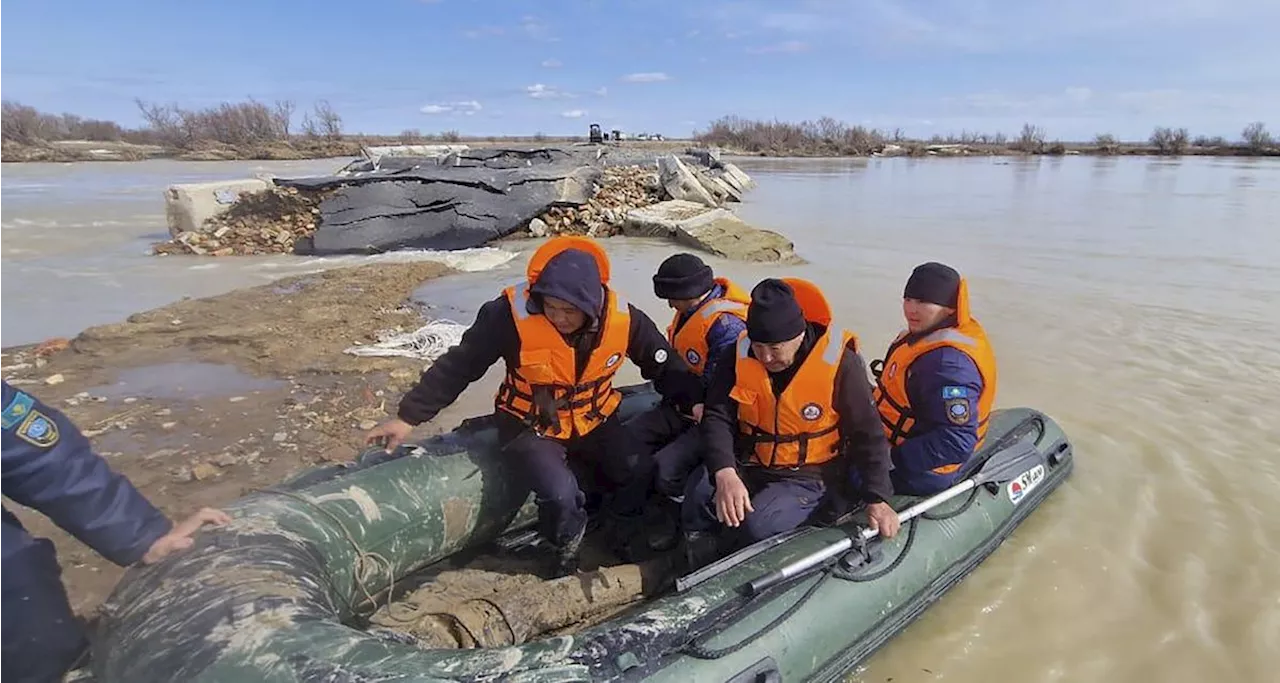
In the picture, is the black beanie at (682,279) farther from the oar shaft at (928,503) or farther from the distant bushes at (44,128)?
the distant bushes at (44,128)

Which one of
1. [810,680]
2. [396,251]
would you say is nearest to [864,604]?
[810,680]

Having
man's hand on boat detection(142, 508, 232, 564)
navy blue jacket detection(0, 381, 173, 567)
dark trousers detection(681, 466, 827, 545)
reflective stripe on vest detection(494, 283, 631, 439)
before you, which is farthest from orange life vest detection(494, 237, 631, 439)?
navy blue jacket detection(0, 381, 173, 567)

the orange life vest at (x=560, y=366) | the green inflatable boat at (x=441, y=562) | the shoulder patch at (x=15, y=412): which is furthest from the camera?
the orange life vest at (x=560, y=366)

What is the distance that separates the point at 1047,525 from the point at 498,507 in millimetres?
2463

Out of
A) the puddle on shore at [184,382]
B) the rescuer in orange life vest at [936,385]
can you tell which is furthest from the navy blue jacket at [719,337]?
the puddle on shore at [184,382]

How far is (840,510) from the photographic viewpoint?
9.31 feet

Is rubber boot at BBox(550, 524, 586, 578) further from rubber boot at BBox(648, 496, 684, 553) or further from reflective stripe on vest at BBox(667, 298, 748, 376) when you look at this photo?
reflective stripe on vest at BBox(667, 298, 748, 376)

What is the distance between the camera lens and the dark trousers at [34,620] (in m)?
1.88

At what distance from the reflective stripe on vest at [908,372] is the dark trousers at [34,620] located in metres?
2.50

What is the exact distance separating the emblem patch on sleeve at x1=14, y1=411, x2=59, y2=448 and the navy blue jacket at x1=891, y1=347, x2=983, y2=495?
99.3 inches

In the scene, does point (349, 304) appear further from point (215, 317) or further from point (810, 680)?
point (810, 680)

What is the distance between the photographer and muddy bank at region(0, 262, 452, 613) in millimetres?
3713

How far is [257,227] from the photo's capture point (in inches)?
431

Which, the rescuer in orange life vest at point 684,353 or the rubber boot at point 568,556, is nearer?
the rubber boot at point 568,556
